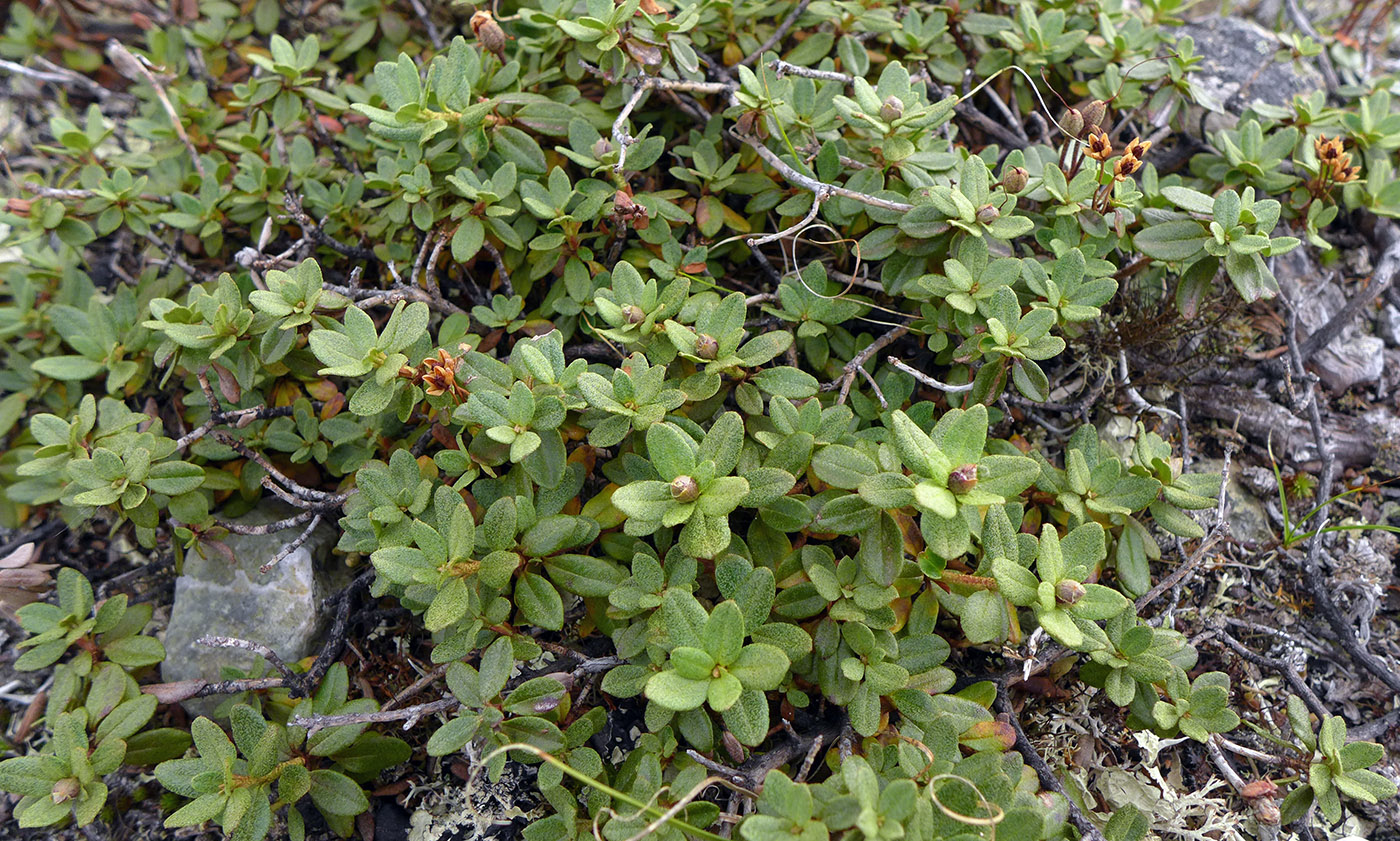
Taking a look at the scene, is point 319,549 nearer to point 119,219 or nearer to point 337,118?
point 119,219

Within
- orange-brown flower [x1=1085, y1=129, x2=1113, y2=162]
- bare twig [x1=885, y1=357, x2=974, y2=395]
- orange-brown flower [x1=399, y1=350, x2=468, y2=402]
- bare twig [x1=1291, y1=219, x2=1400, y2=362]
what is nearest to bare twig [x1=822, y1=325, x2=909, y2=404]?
bare twig [x1=885, y1=357, x2=974, y2=395]

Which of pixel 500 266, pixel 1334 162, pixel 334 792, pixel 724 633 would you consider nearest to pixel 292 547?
pixel 334 792

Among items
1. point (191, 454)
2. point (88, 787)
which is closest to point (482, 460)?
point (191, 454)

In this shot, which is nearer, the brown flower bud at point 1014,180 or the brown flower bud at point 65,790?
the brown flower bud at point 65,790

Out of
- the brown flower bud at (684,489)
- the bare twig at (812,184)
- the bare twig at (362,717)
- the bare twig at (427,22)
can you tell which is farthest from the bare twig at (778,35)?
the bare twig at (362,717)

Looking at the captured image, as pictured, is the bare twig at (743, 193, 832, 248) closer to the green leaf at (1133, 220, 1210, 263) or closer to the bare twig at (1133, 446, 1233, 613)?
the green leaf at (1133, 220, 1210, 263)

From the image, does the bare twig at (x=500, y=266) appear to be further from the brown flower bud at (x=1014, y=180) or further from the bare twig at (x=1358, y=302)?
the bare twig at (x=1358, y=302)
